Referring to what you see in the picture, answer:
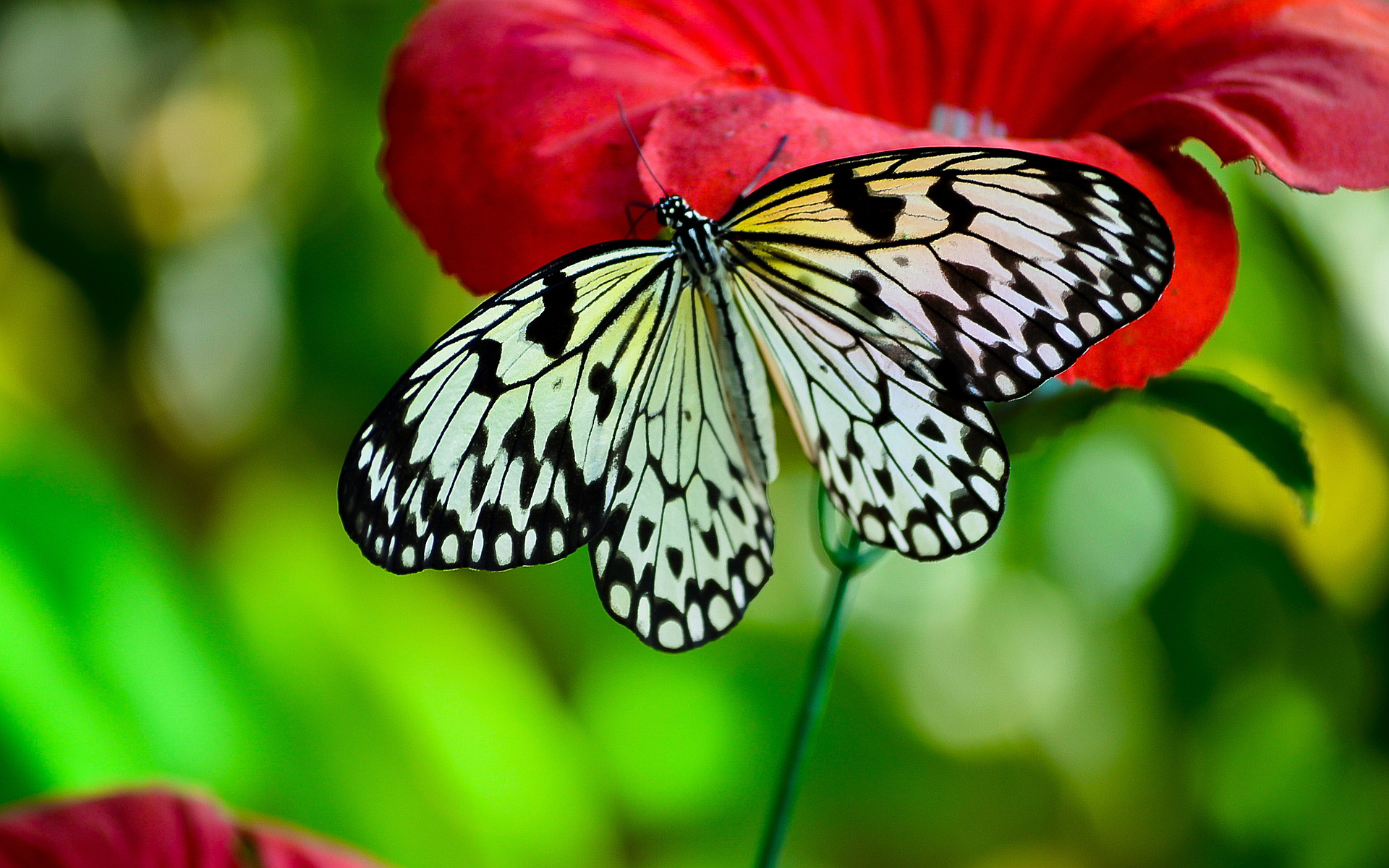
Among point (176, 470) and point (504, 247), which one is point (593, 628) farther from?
point (504, 247)

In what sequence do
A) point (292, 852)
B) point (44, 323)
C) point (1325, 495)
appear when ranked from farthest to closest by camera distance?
point (44, 323) → point (1325, 495) → point (292, 852)

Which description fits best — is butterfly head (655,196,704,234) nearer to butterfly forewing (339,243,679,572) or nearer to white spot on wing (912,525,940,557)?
butterfly forewing (339,243,679,572)

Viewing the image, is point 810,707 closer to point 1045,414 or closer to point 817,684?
point 817,684

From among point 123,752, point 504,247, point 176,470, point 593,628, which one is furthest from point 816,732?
point 504,247

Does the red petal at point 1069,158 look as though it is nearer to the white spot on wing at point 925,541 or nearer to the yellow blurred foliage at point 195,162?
the white spot on wing at point 925,541

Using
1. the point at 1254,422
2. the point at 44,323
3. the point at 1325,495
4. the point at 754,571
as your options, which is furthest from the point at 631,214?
the point at 44,323

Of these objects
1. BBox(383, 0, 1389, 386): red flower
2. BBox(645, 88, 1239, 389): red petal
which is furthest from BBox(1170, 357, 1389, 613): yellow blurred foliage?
BBox(645, 88, 1239, 389): red petal
